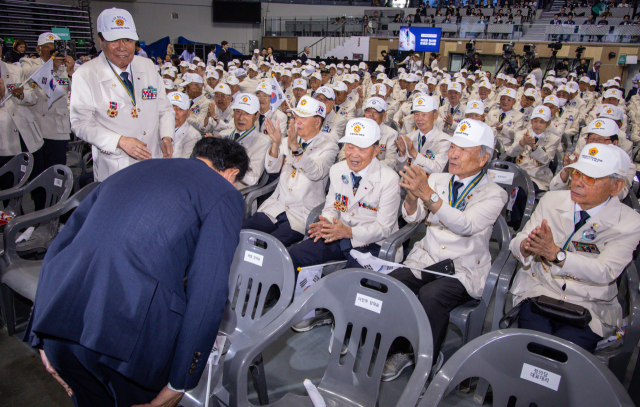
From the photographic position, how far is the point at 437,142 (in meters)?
4.20

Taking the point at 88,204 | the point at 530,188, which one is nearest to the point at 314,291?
the point at 88,204

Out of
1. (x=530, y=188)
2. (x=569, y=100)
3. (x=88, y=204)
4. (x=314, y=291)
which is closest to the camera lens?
(x=88, y=204)

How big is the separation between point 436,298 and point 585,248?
Answer: 0.85m

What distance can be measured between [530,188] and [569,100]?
237 inches

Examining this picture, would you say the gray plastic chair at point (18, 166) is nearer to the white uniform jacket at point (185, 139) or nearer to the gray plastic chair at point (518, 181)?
the white uniform jacket at point (185, 139)

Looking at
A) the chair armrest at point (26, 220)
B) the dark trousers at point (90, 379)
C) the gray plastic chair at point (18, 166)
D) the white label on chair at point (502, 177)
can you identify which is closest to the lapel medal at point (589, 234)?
the white label on chair at point (502, 177)

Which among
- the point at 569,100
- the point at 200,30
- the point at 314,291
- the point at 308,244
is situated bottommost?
the point at 308,244

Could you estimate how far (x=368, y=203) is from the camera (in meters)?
2.92

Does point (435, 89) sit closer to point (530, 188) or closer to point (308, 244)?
point (530, 188)

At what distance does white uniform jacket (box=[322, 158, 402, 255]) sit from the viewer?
9.18 feet

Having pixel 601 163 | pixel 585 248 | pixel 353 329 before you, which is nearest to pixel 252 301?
pixel 353 329

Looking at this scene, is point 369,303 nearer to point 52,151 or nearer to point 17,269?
point 17,269

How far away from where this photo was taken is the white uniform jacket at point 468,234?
92.4 inches

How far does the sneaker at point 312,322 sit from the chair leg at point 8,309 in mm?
1861
